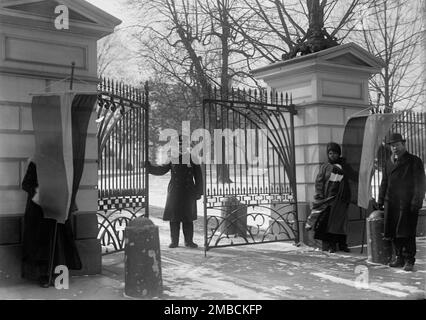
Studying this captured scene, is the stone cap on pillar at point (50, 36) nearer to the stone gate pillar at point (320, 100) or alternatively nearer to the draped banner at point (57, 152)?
the draped banner at point (57, 152)

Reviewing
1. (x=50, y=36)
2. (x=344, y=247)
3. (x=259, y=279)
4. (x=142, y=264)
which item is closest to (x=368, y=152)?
(x=344, y=247)

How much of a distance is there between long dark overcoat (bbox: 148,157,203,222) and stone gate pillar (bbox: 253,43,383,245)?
185 centimetres

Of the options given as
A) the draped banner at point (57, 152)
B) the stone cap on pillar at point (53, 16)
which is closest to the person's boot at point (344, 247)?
the draped banner at point (57, 152)

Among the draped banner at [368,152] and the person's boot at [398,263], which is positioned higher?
the draped banner at [368,152]

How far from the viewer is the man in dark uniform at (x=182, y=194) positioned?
8242mm

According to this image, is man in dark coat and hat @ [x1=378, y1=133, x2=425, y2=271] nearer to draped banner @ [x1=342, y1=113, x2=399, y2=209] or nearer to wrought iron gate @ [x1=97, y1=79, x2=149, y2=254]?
draped banner @ [x1=342, y1=113, x2=399, y2=209]

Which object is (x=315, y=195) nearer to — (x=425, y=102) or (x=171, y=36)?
(x=425, y=102)

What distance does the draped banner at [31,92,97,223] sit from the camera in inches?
215

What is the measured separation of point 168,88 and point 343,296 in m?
15.5

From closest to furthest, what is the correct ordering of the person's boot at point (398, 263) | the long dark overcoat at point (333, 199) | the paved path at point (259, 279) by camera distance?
1. the paved path at point (259, 279)
2. the person's boot at point (398, 263)
3. the long dark overcoat at point (333, 199)

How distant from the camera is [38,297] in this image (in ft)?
16.8

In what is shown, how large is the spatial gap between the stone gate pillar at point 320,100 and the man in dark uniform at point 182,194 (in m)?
1.87
